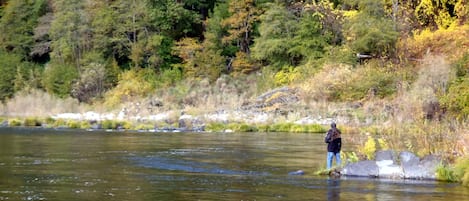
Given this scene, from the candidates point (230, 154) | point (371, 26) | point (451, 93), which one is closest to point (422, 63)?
point (371, 26)

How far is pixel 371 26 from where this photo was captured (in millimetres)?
53531

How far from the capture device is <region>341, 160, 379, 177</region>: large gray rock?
2227 centimetres

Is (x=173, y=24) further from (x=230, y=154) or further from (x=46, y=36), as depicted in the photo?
(x=230, y=154)

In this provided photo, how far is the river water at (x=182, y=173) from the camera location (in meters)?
18.5

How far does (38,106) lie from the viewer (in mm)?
60469

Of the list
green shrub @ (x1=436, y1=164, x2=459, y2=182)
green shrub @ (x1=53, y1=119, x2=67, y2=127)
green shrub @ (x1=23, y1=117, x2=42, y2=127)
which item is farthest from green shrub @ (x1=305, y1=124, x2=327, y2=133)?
green shrub @ (x1=436, y1=164, x2=459, y2=182)

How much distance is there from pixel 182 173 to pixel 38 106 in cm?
3985

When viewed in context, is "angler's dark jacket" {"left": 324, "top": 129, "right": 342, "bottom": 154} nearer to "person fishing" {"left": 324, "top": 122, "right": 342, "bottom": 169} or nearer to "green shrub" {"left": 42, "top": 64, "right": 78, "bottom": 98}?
"person fishing" {"left": 324, "top": 122, "right": 342, "bottom": 169}

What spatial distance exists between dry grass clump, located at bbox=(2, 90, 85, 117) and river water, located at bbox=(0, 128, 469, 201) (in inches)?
912

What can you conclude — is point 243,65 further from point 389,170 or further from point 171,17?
point 389,170

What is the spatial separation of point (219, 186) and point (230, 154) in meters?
9.36

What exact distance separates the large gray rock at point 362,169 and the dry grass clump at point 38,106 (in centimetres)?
3925

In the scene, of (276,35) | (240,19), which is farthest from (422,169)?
(240,19)

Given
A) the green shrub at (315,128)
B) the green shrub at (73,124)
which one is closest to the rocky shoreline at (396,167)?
the green shrub at (315,128)
